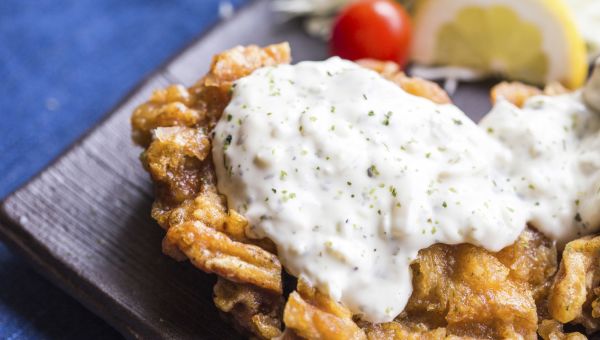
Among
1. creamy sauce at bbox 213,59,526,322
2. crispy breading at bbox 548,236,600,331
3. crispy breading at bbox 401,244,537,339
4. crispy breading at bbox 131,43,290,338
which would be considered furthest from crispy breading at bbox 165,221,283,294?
crispy breading at bbox 548,236,600,331

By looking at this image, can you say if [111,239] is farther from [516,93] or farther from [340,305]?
[516,93]

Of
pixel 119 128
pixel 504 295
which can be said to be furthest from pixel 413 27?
pixel 504 295

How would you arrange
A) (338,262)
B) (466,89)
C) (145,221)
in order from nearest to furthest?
(338,262) → (145,221) → (466,89)

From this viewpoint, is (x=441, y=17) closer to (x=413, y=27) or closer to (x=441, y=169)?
(x=413, y=27)

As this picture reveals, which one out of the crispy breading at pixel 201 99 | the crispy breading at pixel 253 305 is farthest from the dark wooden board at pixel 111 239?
the crispy breading at pixel 201 99

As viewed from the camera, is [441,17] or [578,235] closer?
[578,235]

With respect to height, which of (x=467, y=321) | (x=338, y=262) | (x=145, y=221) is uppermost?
(x=338, y=262)

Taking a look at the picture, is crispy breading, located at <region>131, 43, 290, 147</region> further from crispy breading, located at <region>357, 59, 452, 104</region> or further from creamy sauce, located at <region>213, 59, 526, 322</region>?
crispy breading, located at <region>357, 59, 452, 104</region>

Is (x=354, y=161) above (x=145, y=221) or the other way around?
above
